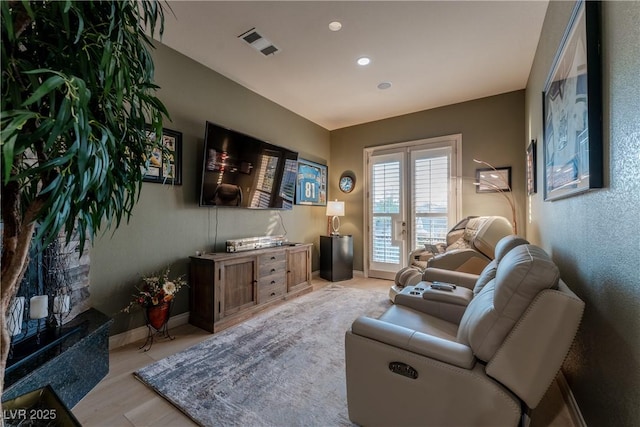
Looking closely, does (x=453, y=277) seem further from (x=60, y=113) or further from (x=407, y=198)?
(x=60, y=113)

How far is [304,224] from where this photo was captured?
4.68 m

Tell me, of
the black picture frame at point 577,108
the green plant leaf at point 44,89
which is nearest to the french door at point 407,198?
the black picture frame at point 577,108

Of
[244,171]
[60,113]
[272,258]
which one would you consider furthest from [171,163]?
[60,113]

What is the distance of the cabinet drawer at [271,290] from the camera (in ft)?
10.6

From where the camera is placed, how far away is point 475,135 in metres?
4.02

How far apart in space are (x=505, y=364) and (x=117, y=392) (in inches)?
89.5

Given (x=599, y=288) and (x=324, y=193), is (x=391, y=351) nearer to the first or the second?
(x=599, y=288)

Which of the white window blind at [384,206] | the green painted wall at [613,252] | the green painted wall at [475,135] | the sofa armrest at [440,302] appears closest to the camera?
the green painted wall at [613,252]

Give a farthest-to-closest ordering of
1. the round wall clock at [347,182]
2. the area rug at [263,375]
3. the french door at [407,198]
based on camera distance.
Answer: the round wall clock at [347,182], the french door at [407,198], the area rug at [263,375]

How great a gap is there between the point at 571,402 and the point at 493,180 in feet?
9.82

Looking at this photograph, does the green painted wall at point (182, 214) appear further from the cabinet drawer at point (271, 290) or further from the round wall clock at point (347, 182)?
the round wall clock at point (347, 182)

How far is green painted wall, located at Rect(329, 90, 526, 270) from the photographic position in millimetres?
3742

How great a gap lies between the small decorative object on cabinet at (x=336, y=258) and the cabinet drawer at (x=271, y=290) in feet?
4.01

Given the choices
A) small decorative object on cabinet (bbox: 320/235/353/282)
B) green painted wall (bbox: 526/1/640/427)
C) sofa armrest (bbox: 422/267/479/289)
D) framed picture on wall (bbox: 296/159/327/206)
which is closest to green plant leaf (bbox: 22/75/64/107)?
green painted wall (bbox: 526/1/640/427)
